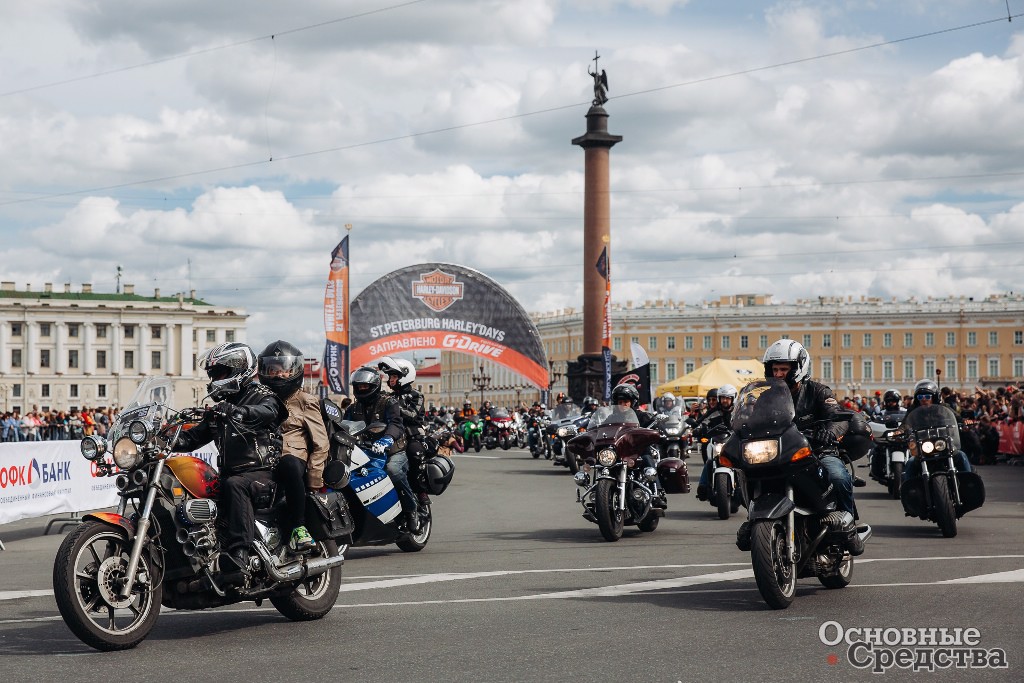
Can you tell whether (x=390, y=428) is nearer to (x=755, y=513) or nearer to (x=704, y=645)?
(x=755, y=513)

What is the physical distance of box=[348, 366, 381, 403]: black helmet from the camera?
12.9 m

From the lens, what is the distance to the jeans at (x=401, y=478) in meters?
12.4

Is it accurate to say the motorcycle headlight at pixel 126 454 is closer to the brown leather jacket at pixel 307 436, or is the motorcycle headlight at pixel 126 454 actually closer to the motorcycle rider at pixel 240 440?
the motorcycle rider at pixel 240 440

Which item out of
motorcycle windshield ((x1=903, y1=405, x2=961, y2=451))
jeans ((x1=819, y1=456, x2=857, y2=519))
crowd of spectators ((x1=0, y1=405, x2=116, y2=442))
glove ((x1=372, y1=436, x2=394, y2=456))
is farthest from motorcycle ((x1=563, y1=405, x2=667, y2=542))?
crowd of spectators ((x1=0, y1=405, x2=116, y2=442))

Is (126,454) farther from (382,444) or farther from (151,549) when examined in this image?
(382,444)

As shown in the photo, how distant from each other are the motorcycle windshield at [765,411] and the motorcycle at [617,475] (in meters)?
4.78

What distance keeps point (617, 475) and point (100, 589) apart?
7.46 meters

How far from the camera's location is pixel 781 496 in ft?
27.8

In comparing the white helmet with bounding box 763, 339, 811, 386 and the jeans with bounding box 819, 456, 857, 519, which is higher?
the white helmet with bounding box 763, 339, 811, 386

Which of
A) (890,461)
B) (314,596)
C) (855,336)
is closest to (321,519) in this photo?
(314,596)

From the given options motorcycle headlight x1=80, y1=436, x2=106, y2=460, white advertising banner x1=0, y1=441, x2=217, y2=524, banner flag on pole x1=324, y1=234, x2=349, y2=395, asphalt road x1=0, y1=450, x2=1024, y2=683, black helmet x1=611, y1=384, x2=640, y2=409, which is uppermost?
banner flag on pole x1=324, y1=234, x2=349, y2=395

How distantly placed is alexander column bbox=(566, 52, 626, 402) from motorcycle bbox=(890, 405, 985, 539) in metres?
39.6

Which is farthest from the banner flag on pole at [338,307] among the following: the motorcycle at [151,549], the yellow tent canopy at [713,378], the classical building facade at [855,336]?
the classical building facade at [855,336]

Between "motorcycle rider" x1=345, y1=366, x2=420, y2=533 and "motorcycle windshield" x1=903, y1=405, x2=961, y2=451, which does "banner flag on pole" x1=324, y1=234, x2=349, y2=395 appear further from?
"motorcycle windshield" x1=903, y1=405, x2=961, y2=451
